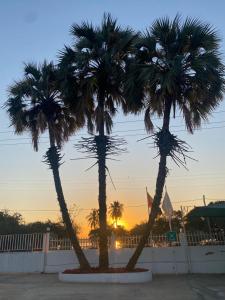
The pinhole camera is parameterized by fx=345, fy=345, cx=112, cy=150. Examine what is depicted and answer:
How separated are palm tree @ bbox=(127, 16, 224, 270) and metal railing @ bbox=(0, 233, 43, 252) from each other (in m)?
6.66

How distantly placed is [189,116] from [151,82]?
106 inches

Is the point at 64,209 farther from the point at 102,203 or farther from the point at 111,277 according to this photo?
the point at 111,277

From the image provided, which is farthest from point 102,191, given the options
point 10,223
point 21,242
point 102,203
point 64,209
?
point 10,223

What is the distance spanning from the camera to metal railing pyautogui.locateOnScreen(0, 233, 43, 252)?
1881cm

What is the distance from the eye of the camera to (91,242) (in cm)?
1831

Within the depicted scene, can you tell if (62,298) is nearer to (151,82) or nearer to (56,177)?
(56,177)

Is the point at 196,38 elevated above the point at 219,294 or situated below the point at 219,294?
above

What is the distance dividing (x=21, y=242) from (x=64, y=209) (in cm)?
517

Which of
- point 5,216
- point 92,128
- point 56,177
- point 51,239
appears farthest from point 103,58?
point 5,216

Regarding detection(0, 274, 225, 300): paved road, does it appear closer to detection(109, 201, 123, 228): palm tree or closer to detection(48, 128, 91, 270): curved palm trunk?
detection(48, 128, 91, 270): curved palm trunk

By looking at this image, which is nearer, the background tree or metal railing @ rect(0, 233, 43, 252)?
metal railing @ rect(0, 233, 43, 252)

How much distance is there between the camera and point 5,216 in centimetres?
5025

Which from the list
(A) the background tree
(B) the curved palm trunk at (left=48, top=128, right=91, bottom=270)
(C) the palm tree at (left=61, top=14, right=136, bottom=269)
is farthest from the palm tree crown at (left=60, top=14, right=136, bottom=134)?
(A) the background tree

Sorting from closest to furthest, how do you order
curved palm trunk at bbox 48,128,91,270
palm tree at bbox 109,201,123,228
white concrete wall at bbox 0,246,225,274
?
curved palm trunk at bbox 48,128,91,270 < white concrete wall at bbox 0,246,225,274 < palm tree at bbox 109,201,123,228
